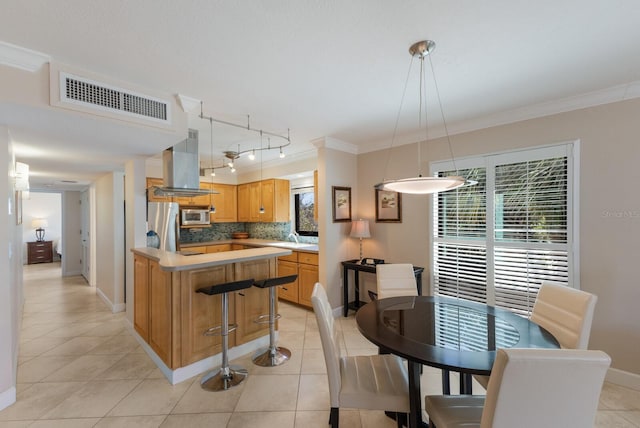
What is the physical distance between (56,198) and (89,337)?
788 cm

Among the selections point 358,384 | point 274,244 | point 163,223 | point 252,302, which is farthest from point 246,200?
point 358,384

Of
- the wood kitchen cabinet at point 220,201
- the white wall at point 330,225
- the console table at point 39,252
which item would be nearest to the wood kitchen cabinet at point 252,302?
the white wall at point 330,225

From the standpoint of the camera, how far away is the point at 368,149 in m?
4.05

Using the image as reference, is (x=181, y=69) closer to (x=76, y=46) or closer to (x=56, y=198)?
(x=76, y=46)

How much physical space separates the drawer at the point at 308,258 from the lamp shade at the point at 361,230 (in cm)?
65

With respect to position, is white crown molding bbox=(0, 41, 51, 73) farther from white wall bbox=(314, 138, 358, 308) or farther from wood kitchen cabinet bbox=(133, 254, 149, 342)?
white wall bbox=(314, 138, 358, 308)

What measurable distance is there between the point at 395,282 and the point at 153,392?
2.26 metres

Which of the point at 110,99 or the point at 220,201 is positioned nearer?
the point at 110,99

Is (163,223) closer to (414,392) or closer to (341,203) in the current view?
(341,203)

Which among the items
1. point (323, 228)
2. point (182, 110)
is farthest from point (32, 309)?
point (323, 228)

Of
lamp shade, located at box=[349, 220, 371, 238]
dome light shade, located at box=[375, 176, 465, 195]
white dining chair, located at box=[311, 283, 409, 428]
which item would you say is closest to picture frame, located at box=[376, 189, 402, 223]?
lamp shade, located at box=[349, 220, 371, 238]

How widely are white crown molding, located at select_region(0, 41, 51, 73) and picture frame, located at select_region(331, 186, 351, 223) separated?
292cm

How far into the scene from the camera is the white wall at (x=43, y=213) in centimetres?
804

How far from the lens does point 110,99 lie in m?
2.06
